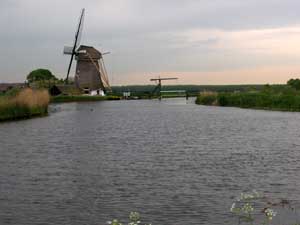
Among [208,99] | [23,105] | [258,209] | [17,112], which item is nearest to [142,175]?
[258,209]

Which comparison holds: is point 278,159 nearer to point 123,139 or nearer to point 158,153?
point 158,153

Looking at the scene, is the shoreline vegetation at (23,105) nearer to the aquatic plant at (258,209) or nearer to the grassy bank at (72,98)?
the aquatic plant at (258,209)

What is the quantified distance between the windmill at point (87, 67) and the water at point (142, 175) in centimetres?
5657

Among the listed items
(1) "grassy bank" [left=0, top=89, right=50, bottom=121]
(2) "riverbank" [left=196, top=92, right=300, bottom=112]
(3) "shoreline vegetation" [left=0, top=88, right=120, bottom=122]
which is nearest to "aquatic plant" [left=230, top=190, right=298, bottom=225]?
(3) "shoreline vegetation" [left=0, top=88, right=120, bottom=122]

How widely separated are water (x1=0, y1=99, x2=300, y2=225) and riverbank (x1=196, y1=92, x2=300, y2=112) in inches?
841

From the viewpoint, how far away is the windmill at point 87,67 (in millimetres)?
81250

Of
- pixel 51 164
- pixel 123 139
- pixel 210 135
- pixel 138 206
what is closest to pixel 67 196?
pixel 138 206

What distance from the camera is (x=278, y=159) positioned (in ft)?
55.4

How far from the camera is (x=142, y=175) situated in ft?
46.9

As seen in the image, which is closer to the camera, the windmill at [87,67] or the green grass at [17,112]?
the green grass at [17,112]

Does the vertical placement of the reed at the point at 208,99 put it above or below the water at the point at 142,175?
above

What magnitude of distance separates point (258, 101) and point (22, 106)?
24.6 m

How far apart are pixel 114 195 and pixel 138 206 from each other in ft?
3.83

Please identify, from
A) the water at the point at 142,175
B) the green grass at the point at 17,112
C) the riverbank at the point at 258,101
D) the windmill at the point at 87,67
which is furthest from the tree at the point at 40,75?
the water at the point at 142,175
